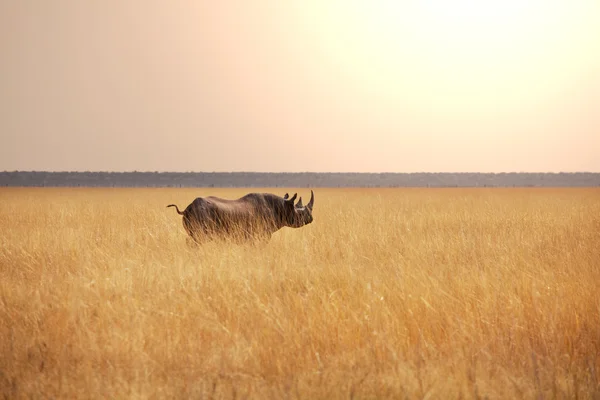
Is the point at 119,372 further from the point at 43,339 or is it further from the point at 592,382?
the point at 592,382

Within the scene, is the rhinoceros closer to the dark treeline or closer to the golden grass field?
the golden grass field

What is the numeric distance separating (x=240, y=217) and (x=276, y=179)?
5764 inches

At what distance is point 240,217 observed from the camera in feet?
36.0

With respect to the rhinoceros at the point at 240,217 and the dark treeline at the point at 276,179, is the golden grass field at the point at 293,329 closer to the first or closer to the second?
the rhinoceros at the point at 240,217

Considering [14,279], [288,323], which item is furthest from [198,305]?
[14,279]

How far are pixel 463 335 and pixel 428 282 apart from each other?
2.11m

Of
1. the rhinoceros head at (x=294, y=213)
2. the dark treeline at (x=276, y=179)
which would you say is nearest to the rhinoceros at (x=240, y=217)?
the rhinoceros head at (x=294, y=213)

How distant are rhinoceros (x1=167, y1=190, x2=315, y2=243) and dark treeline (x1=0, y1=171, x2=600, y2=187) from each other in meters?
111

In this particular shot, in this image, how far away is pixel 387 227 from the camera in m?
14.2

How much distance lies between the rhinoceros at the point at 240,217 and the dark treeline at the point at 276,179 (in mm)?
110905

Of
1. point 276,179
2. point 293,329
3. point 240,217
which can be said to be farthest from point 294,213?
point 276,179

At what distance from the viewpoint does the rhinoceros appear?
10.4 metres

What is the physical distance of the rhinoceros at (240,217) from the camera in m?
10.4

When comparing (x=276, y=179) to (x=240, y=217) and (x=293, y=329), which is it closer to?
(x=240, y=217)
